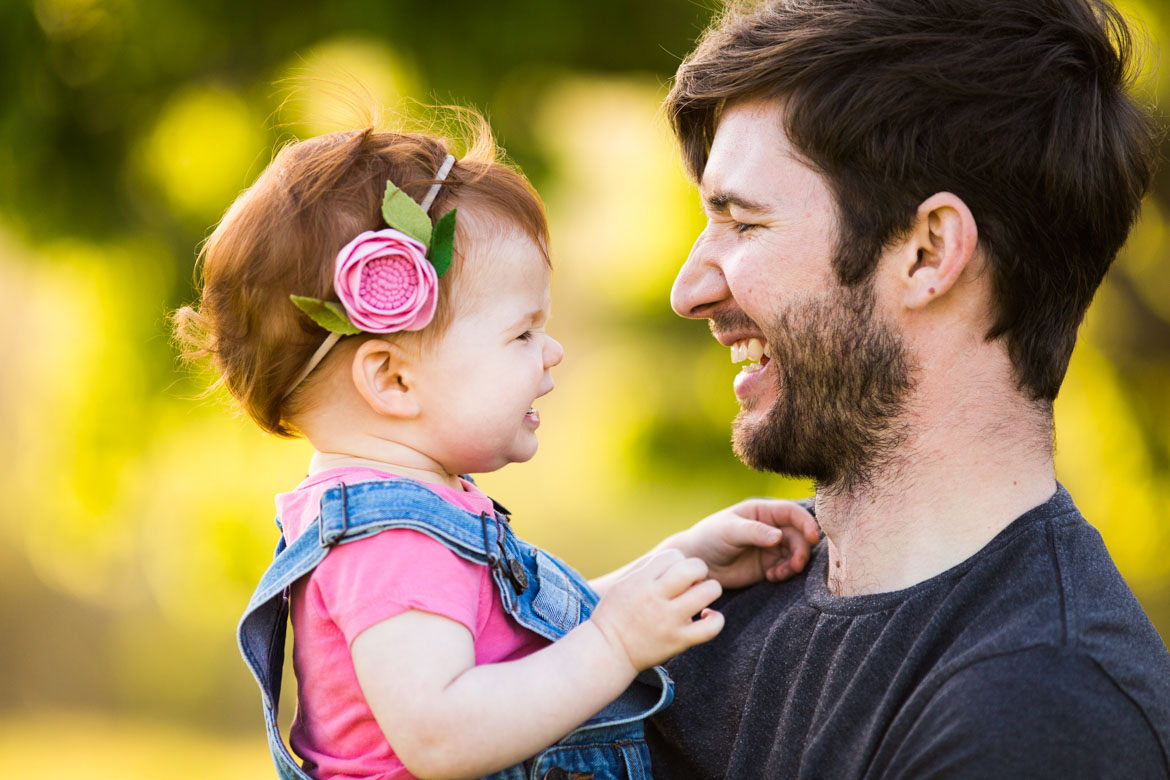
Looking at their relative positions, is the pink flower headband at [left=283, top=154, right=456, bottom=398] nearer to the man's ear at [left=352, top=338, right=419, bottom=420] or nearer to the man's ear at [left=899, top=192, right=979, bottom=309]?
the man's ear at [left=352, top=338, right=419, bottom=420]

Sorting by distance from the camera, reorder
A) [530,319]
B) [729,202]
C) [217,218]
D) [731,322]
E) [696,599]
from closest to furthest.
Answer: [696,599], [530,319], [729,202], [731,322], [217,218]

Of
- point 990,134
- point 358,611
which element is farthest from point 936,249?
point 358,611

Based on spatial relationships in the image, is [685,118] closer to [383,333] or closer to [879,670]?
[383,333]

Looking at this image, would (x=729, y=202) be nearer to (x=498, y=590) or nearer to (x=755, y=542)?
(x=755, y=542)

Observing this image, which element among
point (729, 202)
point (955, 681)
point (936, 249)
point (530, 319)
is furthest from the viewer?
point (729, 202)

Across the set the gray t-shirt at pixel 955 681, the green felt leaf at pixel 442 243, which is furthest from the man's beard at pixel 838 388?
the green felt leaf at pixel 442 243

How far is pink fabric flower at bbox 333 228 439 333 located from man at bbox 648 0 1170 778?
656mm

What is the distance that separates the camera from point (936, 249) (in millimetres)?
1896

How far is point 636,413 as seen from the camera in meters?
4.58

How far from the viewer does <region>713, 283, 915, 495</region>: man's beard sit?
6.27ft

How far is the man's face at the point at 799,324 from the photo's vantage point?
75.7 inches

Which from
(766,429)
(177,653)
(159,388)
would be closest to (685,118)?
(766,429)

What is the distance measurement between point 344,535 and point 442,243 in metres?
0.45

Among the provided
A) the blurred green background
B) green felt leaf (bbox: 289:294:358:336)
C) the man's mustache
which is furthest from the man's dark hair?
the blurred green background
